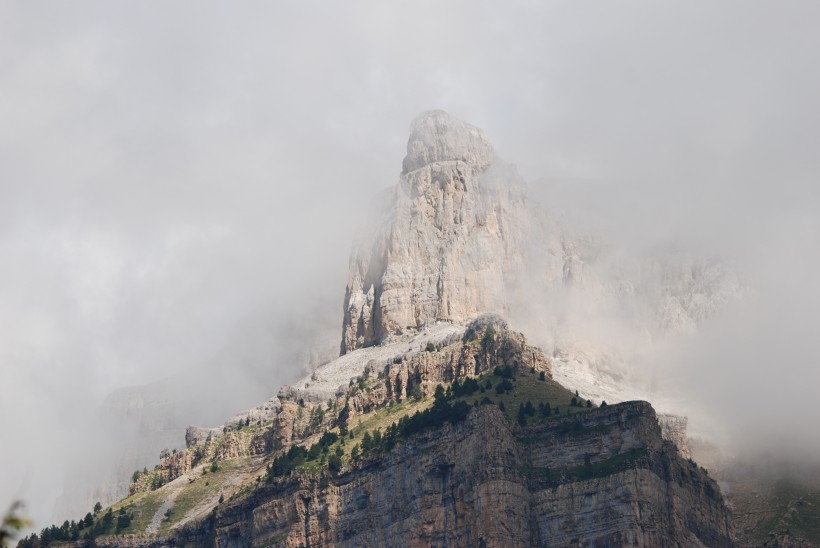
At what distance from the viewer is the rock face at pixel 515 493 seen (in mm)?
148750

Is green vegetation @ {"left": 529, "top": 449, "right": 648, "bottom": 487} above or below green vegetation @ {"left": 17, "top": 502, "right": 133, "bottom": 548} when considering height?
below

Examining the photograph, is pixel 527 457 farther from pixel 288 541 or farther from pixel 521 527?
pixel 288 541

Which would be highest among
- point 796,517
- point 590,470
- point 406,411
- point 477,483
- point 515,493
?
point 406,411

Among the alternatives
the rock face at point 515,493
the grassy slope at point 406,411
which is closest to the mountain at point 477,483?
the rock face at point 515,493

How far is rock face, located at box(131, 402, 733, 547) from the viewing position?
488 feet

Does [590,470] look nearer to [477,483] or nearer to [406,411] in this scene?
[477,483]

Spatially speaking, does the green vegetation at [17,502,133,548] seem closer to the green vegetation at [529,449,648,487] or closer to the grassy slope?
the grassy slope

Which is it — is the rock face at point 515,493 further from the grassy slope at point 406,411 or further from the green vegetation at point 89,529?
the green vegetation at point 89,529

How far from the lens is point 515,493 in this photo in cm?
15200

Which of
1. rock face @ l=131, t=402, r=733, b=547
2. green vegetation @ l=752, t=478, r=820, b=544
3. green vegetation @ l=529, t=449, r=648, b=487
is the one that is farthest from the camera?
green vegetation @ l=752, t=478, r=820, b=544

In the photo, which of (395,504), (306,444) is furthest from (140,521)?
(395,504)

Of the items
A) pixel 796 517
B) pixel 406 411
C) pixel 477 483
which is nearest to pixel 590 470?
pixel 477 483

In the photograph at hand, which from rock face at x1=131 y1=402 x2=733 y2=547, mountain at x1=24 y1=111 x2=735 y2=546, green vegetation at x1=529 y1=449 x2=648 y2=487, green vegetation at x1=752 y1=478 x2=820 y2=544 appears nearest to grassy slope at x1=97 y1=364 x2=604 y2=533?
mountain at x1=24 y1=111 x2=735 y2=546

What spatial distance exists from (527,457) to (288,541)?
3227 cm
